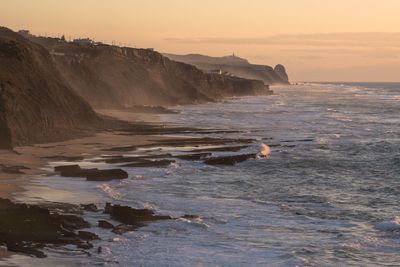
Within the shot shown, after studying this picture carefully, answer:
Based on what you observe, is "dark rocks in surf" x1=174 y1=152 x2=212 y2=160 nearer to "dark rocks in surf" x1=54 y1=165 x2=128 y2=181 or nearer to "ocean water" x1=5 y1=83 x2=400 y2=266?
"ocean water" x1=5 y1=83 x2=400 y2=266

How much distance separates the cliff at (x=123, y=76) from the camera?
88125 mm

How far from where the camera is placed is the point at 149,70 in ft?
416

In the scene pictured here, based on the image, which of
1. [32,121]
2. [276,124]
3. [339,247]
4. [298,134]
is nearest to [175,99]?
[276,124]

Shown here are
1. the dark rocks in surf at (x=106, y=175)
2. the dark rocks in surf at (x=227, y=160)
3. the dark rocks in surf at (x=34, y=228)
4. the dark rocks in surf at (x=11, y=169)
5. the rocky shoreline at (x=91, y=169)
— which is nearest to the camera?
the dark rocks in surf at (x=34, y=228)

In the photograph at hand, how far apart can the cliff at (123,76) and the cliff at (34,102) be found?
30.6 metres

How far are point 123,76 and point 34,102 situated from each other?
64.8 meters

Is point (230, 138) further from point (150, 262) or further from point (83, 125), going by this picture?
point (150, 262)

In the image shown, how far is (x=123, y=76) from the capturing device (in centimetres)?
10938

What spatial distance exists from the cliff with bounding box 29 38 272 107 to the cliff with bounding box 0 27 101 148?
30592 mm

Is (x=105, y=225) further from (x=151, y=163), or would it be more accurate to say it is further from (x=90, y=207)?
(x=151, y=163)

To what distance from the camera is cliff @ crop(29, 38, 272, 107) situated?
88.1 metres

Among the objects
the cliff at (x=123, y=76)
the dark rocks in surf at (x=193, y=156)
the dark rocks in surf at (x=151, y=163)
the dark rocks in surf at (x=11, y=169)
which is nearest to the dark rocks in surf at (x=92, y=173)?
the dark rocks in surf at (x=11, y=169)

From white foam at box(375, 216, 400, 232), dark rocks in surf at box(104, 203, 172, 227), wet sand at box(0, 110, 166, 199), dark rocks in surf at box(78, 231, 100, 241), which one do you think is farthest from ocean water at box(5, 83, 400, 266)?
wet sand at box(0, 110, 166, 199)

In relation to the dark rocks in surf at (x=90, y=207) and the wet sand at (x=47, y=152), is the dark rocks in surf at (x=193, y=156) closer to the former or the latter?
the wet sand at (x=47, y=152)
